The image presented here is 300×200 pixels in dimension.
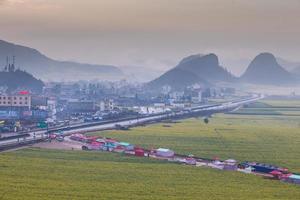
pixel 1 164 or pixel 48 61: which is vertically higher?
pixel 48 61

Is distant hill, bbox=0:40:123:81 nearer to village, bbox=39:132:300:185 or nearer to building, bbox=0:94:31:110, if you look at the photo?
building, bbox=0:94:31:110

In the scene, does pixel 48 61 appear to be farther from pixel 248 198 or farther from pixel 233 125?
pixel 248 198

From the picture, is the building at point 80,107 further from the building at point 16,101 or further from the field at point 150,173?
the field at point 150,173

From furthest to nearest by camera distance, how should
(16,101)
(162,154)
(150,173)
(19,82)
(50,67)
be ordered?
(50,67) → (19,82) → (16,101) → (162,154) → (150,173)

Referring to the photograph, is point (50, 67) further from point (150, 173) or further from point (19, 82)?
point (150, 173)

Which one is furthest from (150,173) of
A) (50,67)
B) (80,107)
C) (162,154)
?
(50,67)

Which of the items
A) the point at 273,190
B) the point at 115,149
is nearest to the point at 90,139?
the point at 115,149
